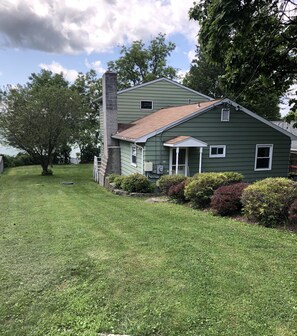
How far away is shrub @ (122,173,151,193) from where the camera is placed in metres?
11.7

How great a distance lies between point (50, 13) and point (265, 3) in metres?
9.66

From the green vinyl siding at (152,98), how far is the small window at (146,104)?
0.13 meters

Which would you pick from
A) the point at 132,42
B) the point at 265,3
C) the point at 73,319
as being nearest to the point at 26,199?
the point at 73,319

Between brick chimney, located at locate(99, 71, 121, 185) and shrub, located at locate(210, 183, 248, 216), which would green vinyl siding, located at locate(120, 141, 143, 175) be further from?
shrub, located at locate(210, 183, 248, 216)

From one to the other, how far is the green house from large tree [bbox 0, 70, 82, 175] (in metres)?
4.76

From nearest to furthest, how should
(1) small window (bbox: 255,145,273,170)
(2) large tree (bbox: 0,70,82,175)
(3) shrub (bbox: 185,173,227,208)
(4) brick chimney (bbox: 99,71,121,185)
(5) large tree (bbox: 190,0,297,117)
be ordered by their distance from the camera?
(5) large tree (bbox: 190,0,297,117) → (3) shrub (bbox: 185,173,227,208) → (1) small window (bbox: 255,145,273,170) → (4) brick chimney (bbox: 99,71,121,185) → (2) large tree (bbox: 0,70,82,175)

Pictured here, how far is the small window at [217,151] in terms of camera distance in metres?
13.7

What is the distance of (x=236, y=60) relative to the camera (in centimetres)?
838

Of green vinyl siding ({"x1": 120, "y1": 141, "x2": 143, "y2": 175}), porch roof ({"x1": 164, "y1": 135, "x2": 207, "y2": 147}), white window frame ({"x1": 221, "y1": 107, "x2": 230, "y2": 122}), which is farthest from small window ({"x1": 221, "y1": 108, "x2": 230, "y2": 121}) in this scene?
green vinyl siding ({"x1": 120, "y1": 141, "x2": 143, "y2": 175})

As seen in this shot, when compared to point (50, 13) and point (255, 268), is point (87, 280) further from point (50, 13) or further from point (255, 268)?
point (50, 13)

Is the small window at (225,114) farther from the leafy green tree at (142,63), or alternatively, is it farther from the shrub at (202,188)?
the leafy green tree at (142,63)

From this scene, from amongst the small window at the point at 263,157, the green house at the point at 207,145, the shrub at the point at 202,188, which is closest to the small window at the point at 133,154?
the green house at the point at 207,145

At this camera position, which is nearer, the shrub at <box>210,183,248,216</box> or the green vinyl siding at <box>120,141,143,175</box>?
the shrub at <box>210,183,248,216</box>

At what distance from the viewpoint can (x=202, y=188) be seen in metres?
8.38
